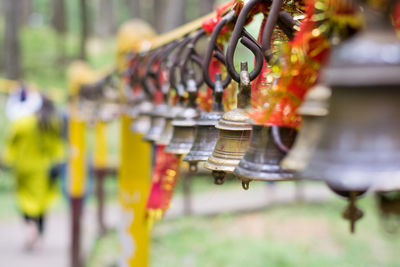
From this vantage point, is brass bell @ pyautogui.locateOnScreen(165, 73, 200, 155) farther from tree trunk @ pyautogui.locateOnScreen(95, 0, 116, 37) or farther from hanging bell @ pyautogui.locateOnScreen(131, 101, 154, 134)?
tree trunk @ pyautogui.locateOnScreen(95, 0, 116, 37)

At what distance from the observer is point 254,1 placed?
1.32 m

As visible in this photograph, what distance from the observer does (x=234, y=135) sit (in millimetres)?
1385

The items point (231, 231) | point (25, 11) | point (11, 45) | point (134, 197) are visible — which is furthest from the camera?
point (25, 11)

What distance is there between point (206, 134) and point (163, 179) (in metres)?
1.17

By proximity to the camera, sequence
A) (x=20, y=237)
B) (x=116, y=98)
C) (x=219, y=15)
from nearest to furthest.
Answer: (x=219, y=15) → (x=116, y=98) → (x=20, y=237)

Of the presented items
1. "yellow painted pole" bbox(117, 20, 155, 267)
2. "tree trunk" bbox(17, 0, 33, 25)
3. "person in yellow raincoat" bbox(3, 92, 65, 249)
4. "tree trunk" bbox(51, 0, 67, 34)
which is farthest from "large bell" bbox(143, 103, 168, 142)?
"tree trunk" bbox(17, 0, 33, 25)

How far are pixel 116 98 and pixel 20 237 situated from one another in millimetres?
4365

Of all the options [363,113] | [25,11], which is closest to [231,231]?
[363,113]

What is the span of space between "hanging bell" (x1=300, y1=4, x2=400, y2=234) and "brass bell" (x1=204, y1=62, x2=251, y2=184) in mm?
528

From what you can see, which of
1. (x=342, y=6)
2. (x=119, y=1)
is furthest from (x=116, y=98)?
(x=119, y=1)

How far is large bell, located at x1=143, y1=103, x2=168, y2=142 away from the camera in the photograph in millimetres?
2588

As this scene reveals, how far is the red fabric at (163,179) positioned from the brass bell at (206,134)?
0.96 metres

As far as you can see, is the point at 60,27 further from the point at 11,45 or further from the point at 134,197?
the point at 134,197

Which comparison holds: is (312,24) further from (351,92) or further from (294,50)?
(351,92)
